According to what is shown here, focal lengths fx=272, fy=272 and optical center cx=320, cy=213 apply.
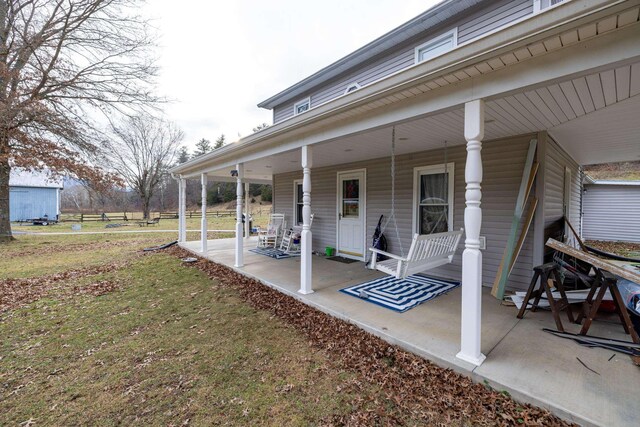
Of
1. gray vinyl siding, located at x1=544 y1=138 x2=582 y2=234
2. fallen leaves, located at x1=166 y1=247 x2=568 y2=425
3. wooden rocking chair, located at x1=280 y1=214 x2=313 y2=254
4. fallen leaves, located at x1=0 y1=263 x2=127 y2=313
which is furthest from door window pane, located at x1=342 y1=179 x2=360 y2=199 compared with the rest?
fallen leaves, located at x1=0 y1=263 x2=127 y2=313

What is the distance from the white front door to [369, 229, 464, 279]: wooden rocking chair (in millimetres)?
2483

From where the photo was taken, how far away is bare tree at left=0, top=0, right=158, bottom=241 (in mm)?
8242

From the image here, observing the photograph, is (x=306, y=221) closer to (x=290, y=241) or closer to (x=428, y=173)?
(x=428, y=173)

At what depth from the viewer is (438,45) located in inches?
225

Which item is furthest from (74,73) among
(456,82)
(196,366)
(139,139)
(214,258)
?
(139,139)

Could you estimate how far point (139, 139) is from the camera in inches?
989

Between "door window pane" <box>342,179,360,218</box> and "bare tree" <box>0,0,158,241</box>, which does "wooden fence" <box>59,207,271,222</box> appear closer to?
"bare tree" <box>0,0,158,241</box>

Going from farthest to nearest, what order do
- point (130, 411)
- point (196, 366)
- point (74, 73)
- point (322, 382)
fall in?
point (74, 73), point (196, 366), point (322, 382), point (130, 411)

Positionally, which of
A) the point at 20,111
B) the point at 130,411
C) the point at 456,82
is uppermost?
the point at 20,111

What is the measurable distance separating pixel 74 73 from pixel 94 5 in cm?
228

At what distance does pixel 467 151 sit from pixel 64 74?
12.4 m

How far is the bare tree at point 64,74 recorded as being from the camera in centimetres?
824

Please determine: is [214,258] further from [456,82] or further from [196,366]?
[456,82]

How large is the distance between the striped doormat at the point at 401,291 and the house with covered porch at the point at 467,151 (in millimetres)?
227
